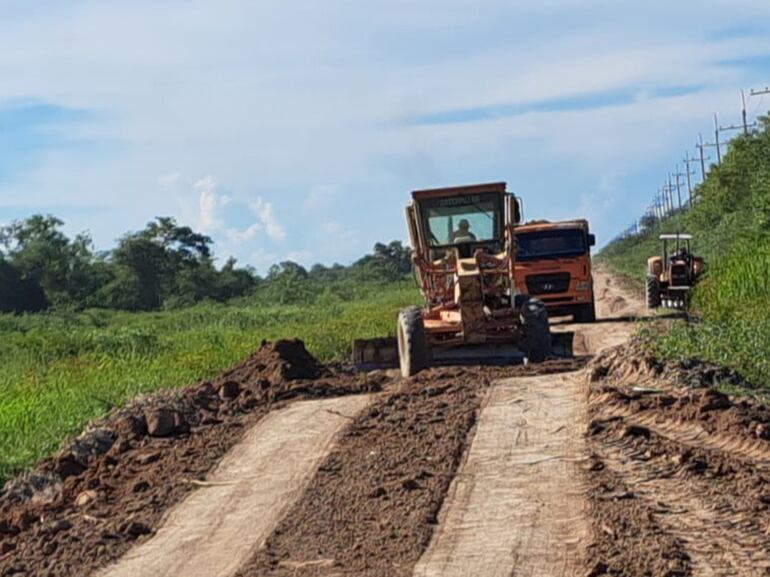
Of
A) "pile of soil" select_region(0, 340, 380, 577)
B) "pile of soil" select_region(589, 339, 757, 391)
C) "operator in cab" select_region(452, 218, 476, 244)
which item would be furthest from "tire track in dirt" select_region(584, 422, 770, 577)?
"operator in cab" select_region(452, 218, 476, 244)

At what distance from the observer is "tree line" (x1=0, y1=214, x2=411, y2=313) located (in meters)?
67.4

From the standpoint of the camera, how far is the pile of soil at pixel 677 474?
793cm

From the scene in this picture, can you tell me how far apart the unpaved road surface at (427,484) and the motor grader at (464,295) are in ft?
9.31

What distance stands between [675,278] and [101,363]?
13582 millimetres

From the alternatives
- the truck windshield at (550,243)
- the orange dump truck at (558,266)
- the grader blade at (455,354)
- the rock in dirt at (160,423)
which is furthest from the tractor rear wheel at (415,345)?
the truck windshield at (550,243)

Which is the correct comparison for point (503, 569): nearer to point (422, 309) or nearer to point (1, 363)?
point (422, 309)

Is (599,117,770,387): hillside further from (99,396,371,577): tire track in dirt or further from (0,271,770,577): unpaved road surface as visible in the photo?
(99,396,371,577): tire track in dirt

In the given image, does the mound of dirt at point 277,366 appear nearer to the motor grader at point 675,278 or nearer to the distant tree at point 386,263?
the motor grader at point 675,278

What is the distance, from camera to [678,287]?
105 feet

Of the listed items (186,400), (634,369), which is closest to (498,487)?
(634,369)

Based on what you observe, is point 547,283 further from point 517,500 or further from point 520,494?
point 517,500

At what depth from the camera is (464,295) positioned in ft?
62.9

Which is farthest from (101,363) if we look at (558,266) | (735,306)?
(735,306)

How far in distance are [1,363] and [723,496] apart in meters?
23.2
